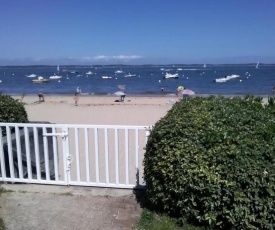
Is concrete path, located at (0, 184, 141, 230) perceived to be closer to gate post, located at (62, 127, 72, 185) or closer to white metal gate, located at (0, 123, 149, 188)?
white metal gate, located at (0, 123, 149, 188)

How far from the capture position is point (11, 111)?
19.9 ft

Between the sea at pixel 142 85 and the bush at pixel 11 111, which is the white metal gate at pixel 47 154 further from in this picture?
the sea at pixel 142 85

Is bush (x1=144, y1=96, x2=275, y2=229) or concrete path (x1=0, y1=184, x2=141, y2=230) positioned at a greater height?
bush (x1=144, y1=96, x2=275, y2=229)

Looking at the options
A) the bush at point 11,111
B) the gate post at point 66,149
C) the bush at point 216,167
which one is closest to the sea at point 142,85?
the bush at point 11,111

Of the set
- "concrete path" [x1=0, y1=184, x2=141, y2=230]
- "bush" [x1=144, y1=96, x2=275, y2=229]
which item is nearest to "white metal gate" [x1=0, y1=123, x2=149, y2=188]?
"concrete path" [x1=0, y1=184, x2=141, y2=230]

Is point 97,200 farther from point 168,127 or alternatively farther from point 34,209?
point 168,127

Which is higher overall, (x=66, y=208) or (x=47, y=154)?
(x=47, y=154)

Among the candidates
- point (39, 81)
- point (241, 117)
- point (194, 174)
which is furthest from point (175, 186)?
point (39, 81)

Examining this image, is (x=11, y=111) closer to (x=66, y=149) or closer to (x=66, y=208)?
(x=66, y=149)

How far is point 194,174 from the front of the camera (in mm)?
3662

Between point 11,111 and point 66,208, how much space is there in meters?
2.36

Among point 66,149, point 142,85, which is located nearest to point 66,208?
point 66,149

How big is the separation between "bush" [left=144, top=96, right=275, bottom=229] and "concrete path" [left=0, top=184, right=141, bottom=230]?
2.08 ft

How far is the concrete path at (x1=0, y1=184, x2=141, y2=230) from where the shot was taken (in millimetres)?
4223
